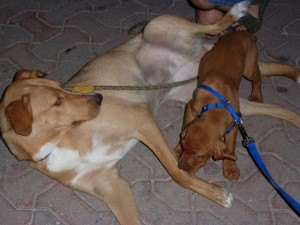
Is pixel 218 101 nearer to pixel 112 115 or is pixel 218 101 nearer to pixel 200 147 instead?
pixel 200 147

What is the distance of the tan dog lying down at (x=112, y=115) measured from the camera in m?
3.74

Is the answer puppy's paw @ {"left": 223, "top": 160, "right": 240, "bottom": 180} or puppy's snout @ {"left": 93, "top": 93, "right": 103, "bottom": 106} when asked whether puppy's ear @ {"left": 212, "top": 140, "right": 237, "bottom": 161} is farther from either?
puppy's snout @ {"left": 93, "top": 93, "right": 103, "bottom": 106}

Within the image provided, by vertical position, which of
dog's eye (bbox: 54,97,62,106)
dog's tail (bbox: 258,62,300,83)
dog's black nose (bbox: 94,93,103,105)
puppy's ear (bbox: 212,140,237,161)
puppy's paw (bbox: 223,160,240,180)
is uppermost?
dog's eye (bbox: 54,97,62,106)

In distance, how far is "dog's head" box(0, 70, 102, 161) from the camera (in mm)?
3670

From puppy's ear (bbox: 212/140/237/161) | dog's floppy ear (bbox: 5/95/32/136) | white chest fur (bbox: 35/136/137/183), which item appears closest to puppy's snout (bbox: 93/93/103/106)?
white chest fur (bbox: 35/136/137/183)

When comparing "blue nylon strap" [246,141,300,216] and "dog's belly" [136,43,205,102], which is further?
"dog's belly" [136,43,205,102]

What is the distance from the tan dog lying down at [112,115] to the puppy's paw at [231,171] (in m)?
0.28

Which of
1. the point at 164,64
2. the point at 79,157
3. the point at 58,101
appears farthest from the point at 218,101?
the point at 58,101

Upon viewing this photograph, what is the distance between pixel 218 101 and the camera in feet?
14.7

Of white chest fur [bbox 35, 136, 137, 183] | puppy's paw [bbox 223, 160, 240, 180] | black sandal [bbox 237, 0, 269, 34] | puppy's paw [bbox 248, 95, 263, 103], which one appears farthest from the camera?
black sandal [bbox 237, 0, 269, 34]

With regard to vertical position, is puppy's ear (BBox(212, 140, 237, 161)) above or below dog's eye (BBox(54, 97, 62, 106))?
below

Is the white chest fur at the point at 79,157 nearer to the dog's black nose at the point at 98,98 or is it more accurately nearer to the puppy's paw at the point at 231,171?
the dog's black nose at the point at 98,98

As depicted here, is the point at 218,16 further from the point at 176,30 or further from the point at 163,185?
the point at 163,185

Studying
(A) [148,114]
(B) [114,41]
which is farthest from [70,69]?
(A) [148,114]
